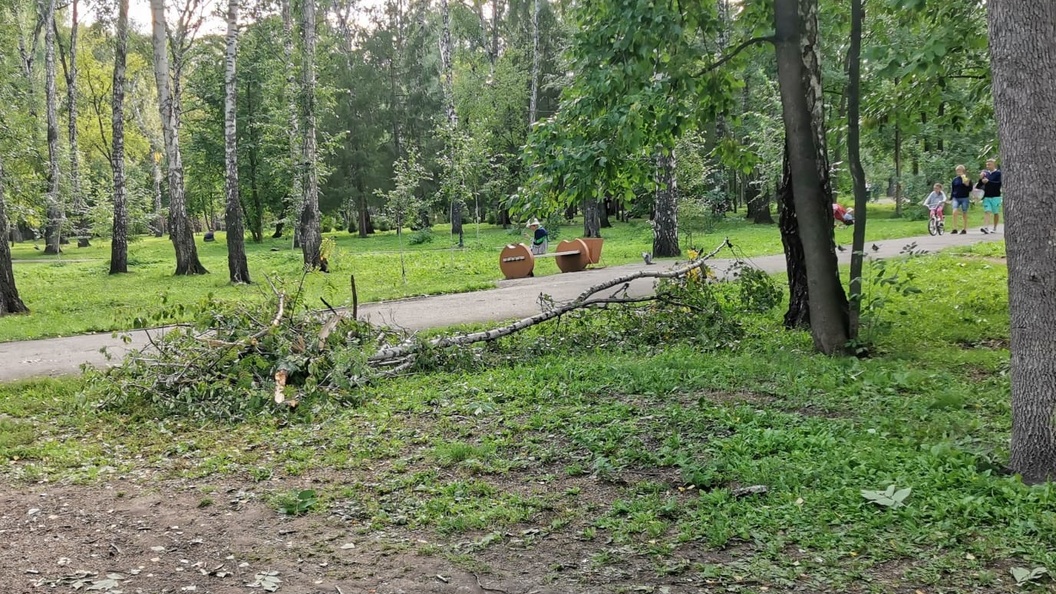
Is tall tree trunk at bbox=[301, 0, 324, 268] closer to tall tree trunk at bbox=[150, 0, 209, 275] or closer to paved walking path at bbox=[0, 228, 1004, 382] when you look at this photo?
tall tree trunk at bbox=[150, 0, 209, 275]

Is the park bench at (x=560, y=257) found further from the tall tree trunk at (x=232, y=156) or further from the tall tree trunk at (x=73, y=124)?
the tall tree trunk at (x=73, y=124)

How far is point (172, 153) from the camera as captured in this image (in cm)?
1870

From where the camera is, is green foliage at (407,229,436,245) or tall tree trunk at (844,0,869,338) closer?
tall tree trunk at (844,0,869,338)

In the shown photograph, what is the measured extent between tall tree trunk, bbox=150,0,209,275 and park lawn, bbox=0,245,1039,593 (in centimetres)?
1214

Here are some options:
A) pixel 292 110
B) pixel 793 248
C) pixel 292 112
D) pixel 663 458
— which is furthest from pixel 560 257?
pixel 663 458

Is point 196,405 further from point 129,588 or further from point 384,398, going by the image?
point 129,588

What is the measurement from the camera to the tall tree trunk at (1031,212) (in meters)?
3.80

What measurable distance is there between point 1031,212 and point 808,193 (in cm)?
343

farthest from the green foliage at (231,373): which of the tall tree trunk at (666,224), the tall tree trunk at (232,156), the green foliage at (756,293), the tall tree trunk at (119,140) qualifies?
the tall tree trunk at (119,140)

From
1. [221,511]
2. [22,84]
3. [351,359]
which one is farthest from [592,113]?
[22,84]

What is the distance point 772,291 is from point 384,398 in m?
5.87

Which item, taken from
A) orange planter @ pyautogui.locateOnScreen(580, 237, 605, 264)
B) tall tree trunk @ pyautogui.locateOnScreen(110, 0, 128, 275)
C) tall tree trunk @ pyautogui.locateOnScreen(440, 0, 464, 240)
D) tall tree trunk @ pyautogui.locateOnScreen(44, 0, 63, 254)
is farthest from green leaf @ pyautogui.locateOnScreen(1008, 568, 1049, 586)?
tall tree trunk @ pyautogui.locateOnScreen(44, 0, 63, 254)

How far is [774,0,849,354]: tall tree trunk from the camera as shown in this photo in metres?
7.18

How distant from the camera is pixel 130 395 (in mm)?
6793
